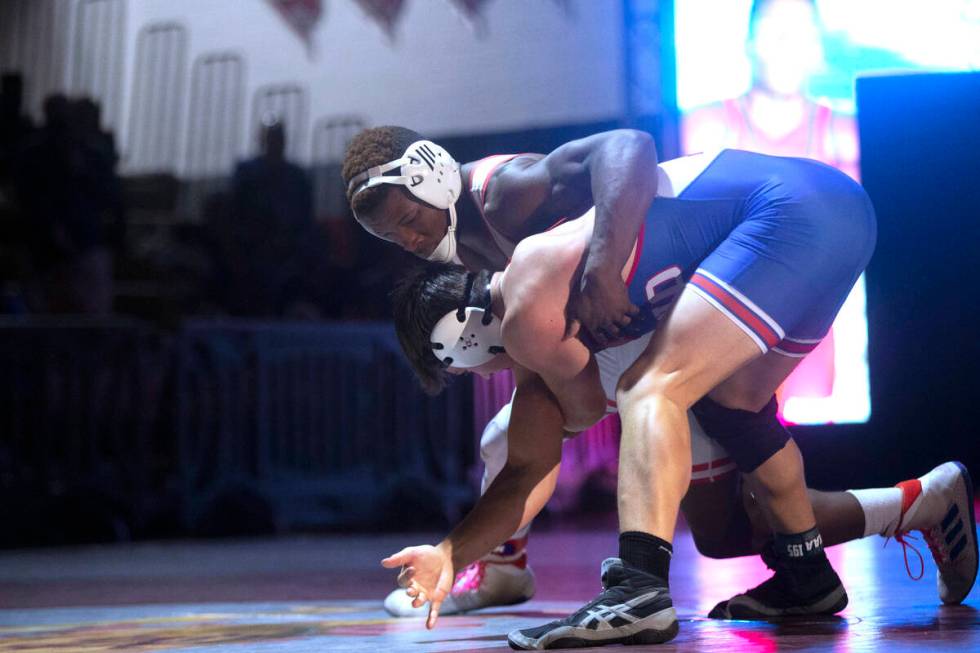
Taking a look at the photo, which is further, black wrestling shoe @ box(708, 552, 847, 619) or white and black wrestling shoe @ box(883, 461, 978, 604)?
white and black wrestling shoe @ box(883, 461, 978, 604)

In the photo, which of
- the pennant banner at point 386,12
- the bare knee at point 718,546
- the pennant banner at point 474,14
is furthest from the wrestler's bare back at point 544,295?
the pennant banner at point 386,12

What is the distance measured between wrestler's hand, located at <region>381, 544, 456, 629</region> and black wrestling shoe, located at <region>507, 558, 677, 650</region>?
0.16 metres

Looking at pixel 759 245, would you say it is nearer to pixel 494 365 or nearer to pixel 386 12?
pixel 494 365

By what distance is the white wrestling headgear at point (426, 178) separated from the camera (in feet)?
6.77

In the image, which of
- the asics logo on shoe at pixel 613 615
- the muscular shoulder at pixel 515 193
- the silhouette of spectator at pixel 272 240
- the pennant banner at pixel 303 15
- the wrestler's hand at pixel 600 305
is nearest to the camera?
the asics logo on shoe at pixel 613 615

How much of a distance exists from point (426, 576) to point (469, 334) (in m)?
0.38

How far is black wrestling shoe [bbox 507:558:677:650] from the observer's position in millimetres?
1655

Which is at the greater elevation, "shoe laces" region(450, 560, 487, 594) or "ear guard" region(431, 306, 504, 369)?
"ear guard" region(431, 306, 504, 369)

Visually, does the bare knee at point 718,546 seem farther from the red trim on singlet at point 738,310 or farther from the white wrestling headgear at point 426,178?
the white wrestling headgear at point 426,178

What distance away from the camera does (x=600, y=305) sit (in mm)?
1795

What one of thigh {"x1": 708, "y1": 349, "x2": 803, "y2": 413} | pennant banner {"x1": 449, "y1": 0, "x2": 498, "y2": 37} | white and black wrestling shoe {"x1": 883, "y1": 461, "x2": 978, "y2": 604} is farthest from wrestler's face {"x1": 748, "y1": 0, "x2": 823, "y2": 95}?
thigh {"x1": 708, "y1": 349, "x2": 803, "y2": 413}

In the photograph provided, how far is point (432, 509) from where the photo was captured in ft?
20.3

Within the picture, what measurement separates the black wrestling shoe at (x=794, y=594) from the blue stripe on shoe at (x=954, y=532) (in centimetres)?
30

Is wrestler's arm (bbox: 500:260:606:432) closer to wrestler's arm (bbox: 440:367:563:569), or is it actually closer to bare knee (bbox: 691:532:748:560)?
wrestler's arm (bbox: 440:367:563:569)
